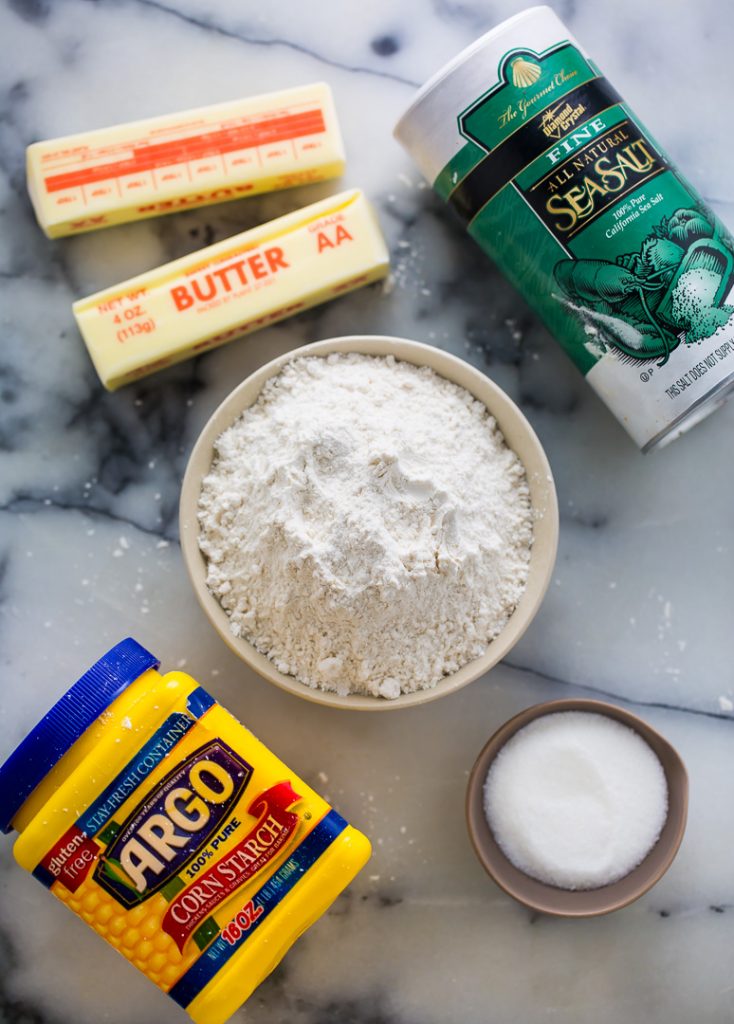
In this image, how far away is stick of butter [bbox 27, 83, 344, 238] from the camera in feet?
2.97

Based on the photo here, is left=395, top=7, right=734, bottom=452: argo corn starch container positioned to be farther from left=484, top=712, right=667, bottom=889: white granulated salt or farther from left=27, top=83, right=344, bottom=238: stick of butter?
left=484, top=712, right=667, bottom=889: white granulated salt

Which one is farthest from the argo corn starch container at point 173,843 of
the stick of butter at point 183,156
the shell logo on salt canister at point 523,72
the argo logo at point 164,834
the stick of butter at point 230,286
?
the shell logo on salt canister at point 523,72

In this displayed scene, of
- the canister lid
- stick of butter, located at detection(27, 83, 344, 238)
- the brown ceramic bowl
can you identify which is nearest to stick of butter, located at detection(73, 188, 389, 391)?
stick of butter, located at detection(27, 83, 344, 238)

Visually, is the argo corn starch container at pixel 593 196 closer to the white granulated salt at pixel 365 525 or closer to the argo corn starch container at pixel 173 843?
the white granulated salt at pixel 365 525

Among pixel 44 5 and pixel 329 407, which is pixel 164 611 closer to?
pixel 329 407

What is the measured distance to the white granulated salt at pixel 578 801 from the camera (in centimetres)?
85

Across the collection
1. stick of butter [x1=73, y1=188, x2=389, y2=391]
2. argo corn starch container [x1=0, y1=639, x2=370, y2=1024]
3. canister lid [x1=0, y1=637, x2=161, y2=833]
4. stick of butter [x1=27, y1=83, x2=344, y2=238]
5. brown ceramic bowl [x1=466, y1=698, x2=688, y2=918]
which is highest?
stick of butter [x1=27, y1=83, x2=344, y2=238]

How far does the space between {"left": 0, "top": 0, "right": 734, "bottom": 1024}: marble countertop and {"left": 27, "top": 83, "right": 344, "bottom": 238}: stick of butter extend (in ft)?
0.15

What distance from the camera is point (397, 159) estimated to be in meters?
0.95

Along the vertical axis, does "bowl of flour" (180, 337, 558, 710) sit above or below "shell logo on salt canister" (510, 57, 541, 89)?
below

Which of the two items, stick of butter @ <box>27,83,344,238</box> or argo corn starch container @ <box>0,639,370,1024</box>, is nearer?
argo corn starch container @ <box>0,639,370,1024</box>

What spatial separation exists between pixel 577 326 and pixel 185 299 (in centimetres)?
36

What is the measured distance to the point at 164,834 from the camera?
733mm

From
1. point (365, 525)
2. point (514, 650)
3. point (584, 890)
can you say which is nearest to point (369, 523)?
point (365, 525)
